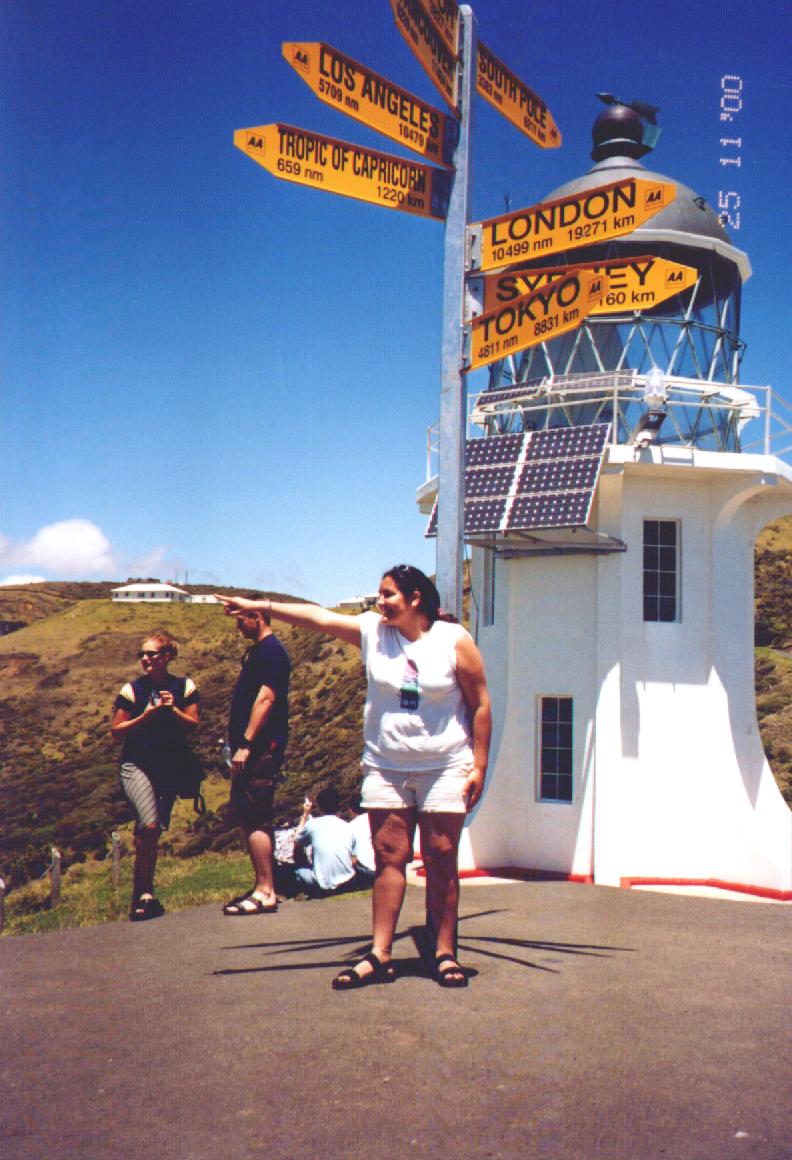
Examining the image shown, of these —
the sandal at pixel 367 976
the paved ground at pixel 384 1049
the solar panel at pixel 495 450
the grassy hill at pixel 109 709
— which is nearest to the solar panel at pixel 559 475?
the solar panel at pixel 495 450

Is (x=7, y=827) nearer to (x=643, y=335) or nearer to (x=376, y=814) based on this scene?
(x=643, y=335)

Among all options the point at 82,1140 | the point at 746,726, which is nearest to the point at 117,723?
the point at 82,1140

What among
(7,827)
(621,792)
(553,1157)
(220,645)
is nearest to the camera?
(553,1157)

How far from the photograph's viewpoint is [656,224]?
11.7 m

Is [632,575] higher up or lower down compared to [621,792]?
higher up

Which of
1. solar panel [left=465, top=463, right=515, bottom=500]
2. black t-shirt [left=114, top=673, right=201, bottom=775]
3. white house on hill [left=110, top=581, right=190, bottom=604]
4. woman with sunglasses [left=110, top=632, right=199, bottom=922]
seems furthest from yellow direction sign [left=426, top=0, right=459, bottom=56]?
white house on hill [left=110, top=581, right=190, bottom=604]

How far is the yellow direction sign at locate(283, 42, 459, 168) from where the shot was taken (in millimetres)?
5723

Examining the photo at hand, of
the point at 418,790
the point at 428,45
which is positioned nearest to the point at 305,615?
the point at 418,790

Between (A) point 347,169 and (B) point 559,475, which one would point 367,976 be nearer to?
(A) point 347,169

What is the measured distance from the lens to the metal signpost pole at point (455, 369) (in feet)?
19.8

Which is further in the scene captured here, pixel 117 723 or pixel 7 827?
pixel 7 827

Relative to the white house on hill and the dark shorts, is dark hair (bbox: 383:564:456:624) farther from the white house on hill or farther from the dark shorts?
the white house on hill

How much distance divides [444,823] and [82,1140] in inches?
88.7

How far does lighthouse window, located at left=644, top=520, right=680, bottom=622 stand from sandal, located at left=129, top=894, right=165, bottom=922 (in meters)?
6.36
